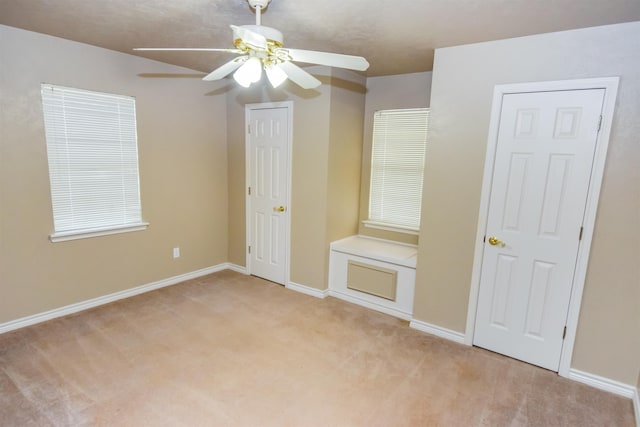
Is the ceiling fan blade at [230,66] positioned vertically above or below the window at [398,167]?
above

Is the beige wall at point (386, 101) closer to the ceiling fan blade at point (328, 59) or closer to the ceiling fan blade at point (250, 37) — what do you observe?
the ceiling fan blade at point (328, 59)

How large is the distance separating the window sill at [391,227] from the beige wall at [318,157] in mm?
180

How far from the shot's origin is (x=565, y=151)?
7.81 ft

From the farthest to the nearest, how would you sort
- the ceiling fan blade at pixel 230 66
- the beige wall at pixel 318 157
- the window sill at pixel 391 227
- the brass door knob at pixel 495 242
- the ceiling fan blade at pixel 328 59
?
the window sill at pixel 391 227
the beige wall at pixel 318 157
the brass door knob at pixel 495 242
the ceiling fan blade at pixel 230 66
the ceiling fan blade at pixel 328 59

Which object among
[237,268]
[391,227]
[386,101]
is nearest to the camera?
[386,101]

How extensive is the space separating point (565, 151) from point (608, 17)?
0.82m

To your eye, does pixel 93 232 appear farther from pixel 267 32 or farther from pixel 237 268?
pixel 267 32

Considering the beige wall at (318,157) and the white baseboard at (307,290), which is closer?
the beige wall at (318,157)

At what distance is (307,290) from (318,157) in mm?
1494

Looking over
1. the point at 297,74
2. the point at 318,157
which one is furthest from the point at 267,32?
the point at 318,157

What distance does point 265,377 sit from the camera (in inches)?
95.0

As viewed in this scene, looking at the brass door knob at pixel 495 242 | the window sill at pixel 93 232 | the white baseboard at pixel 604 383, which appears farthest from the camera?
A: the window sill at pixel 93 232

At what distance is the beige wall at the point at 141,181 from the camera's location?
2756 mm

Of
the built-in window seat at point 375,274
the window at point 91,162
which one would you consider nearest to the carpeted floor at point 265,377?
the built-in window seat at point 375,274
